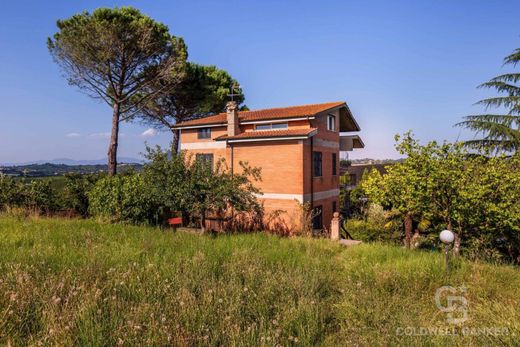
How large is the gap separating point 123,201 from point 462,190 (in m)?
15.4

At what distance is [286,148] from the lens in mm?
17375

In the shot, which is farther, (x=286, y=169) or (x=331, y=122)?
(x=331, y=122)

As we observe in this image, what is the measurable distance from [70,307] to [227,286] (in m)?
2.38

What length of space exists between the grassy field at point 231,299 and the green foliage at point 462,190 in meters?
3.79

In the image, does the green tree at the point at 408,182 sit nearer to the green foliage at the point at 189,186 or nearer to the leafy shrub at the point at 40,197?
the green foliage at the point at 189,186

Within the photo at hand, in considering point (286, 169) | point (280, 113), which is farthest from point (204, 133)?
point (286, 169)

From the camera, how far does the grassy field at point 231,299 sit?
13.2ft

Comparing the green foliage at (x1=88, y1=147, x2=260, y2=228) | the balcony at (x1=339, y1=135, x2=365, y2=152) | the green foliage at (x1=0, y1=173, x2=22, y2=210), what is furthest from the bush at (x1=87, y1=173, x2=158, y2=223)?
the balcony at (x1=339, y1=135, x2=365, y2=152)

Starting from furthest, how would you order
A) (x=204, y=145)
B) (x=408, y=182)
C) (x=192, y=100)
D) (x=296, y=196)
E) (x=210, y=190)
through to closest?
(x=192, y=100)
(x=204, y=145)
(x=296, y=196)
(x=210, y=190)
(x=408, y=182)

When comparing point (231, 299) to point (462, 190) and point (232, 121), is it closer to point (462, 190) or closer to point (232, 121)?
point (462, 190)

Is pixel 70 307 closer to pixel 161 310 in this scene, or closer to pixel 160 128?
pixel 161 310

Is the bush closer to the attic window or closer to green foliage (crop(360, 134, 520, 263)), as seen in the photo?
the attic window

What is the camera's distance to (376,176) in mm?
14000

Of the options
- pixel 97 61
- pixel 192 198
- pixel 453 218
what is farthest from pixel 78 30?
pixel 453 218
